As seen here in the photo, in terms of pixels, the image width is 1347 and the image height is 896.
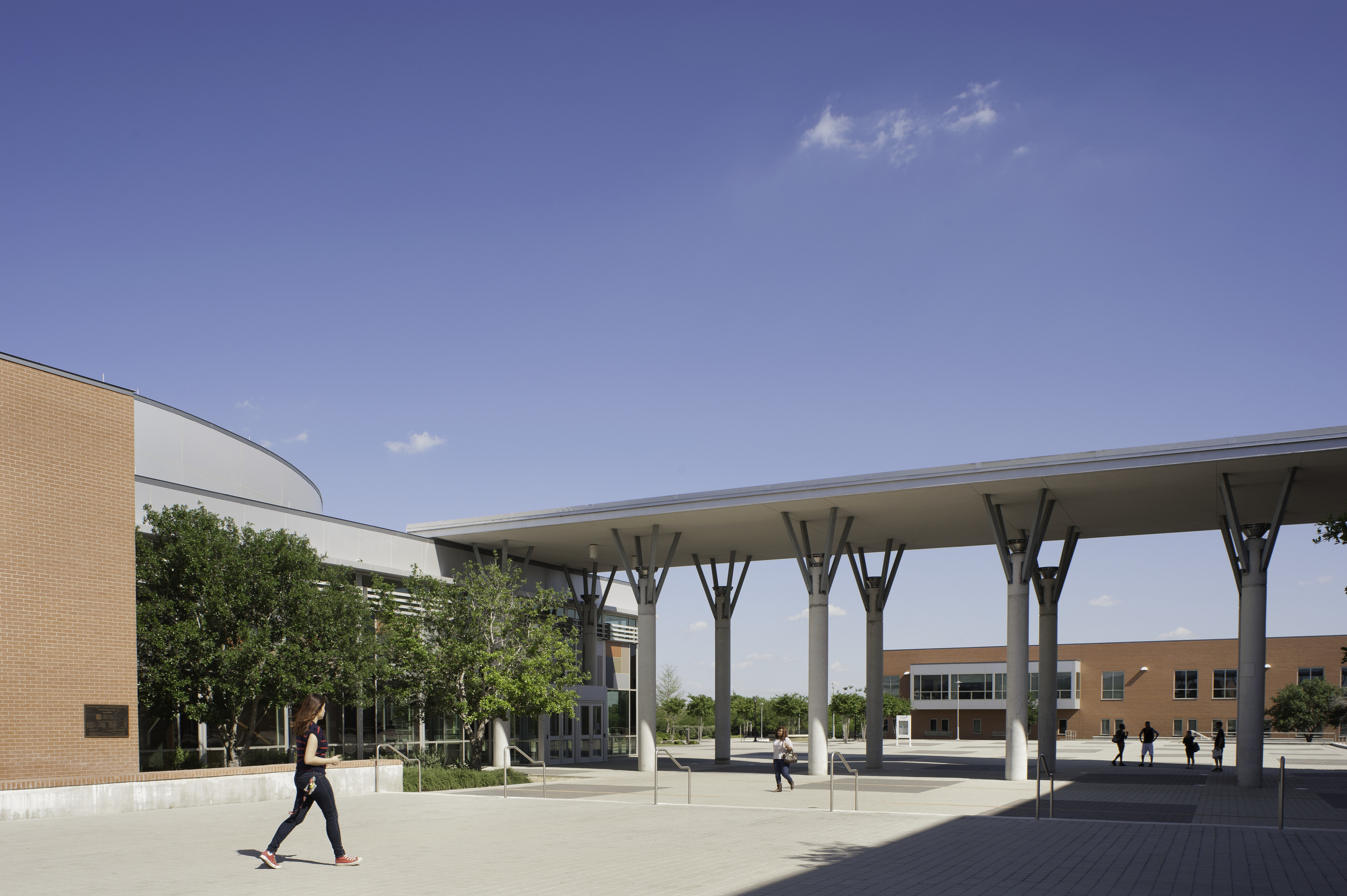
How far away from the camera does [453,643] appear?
31.8m

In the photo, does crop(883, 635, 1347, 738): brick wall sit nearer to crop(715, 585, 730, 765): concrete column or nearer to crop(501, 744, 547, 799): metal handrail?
crop(715, 585, 730, 765): concrete column

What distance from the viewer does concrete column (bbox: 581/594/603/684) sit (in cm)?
4512

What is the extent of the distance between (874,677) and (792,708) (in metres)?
54.1

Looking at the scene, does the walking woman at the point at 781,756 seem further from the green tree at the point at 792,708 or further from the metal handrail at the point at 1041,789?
the green tree at the point at 792,708

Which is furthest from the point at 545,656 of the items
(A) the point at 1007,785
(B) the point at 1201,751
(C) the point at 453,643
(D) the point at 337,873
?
(B) the point at 1201,751

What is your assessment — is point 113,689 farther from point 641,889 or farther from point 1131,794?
point 1131,794

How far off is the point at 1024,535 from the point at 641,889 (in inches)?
910

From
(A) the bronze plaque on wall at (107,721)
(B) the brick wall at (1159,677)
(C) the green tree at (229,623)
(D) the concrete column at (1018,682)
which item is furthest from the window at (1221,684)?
(A) the bronze plaque on wall at (107,721)

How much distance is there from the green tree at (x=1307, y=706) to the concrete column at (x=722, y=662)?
5584 cm

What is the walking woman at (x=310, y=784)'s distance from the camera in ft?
42.2

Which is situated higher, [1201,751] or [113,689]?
[113,689]

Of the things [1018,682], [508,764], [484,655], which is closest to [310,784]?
[484,655]

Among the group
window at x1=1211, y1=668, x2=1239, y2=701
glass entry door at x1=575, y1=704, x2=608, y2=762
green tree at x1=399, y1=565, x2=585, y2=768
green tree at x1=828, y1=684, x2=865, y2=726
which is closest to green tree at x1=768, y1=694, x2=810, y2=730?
green tree at x1=828, y1=684, x2=865, y2=726

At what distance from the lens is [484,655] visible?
3186 centimetres
